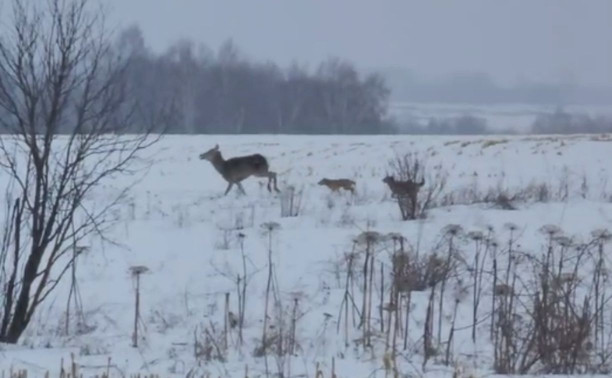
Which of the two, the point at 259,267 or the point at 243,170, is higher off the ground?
the point at 243,170

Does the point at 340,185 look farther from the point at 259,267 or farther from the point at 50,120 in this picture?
the point at 50,120

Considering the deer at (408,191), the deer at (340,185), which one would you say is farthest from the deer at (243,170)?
the deer at (408,191)

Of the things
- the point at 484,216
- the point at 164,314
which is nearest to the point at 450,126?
the point at 484,216

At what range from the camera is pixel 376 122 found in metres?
75.0

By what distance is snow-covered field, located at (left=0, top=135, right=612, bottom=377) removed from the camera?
1025cm

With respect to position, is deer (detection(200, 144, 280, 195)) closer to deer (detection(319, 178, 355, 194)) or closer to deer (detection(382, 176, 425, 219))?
deer (detection(319, 178, 355, 194))

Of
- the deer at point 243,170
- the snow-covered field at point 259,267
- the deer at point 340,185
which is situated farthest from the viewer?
the deer at point 243,170

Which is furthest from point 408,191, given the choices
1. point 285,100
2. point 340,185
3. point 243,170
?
point 285,100

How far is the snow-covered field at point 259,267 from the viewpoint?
33.6 feet

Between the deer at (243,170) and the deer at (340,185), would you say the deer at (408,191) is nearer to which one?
the deer at (340,185)

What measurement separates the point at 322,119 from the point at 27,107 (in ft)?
210

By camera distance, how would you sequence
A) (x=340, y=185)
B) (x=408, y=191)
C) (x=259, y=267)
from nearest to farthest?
(x=259, y=267) < (x=408, y=191) < (x=340, y=185)

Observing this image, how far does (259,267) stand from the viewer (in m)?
15.6

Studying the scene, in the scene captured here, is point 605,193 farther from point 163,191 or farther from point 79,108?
point 79,108
